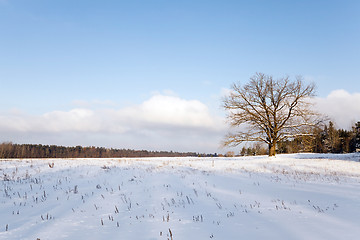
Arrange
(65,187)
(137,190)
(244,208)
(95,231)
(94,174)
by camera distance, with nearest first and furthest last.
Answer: (95,231), (244,208), (137,190), (65,187), (94,174)

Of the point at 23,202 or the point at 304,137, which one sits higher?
the point at 304,137

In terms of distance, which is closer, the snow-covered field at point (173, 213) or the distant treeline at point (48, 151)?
the snow-covered field at point (173, 213)

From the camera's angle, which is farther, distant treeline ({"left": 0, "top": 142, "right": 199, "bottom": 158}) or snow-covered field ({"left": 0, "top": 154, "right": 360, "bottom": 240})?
distant treeline ({"left": 0, "top": 142, "right": 199, "bottom": 158})

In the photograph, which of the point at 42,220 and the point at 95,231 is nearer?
the point at 95,231

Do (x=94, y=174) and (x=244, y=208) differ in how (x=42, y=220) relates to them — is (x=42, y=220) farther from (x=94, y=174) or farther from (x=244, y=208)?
(x=94, y=174)

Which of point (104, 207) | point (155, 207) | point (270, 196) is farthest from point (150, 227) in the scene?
point (270, 196)

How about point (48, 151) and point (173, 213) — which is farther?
point (48, 151)

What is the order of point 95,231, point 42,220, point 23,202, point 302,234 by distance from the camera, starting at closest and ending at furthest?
1. point 302,234
2. point 95,231
3. point 42,220
4. point 23,202

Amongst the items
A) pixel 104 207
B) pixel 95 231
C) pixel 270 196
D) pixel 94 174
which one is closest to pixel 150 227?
pixel 95 231

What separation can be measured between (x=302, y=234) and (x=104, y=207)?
4.67 m

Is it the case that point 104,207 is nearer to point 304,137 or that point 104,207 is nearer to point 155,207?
point 155,207

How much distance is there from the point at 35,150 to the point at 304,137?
111683 mm

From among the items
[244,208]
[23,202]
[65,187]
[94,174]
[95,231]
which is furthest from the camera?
[94,174]

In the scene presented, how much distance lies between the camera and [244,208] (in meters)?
5.68
